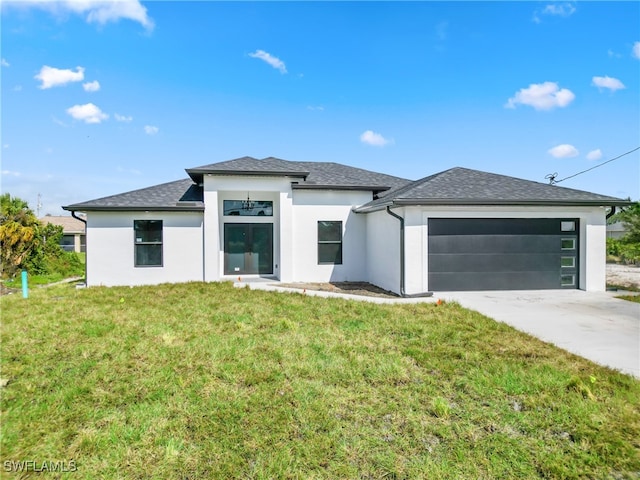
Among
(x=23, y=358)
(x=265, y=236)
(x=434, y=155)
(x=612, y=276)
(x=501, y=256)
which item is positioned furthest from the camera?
(x=434, y=155)

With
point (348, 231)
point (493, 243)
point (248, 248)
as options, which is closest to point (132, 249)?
point (248, 248)

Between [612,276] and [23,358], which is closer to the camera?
[23,358]

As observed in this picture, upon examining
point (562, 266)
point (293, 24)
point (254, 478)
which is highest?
point (293, 24)

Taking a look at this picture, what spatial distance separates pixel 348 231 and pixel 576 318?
23.6 ft

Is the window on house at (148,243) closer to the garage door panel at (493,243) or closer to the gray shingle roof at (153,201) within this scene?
the gray shingle roof at (153,201)

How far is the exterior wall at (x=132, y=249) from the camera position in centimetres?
1086

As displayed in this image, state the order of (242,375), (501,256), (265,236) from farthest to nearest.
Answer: (265,236), (501,256), (242,375)

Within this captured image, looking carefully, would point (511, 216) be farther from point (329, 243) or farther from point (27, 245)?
point (27, 245)

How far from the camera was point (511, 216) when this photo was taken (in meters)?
9.73

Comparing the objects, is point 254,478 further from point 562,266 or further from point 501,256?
point 562,266

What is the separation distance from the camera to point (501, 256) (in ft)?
32.1

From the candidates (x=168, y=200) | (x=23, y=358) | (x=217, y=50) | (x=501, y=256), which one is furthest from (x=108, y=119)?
(x=501, y=256)

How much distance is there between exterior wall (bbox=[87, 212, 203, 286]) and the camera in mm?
10859

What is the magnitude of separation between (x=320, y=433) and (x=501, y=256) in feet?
29.1
